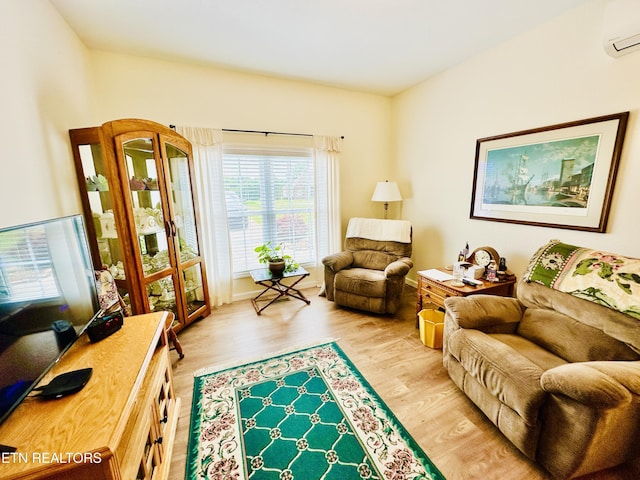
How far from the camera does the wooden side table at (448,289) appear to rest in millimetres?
2228

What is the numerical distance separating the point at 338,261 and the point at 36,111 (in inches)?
107

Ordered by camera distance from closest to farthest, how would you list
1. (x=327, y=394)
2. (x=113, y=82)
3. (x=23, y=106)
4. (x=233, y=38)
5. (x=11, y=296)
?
(x=11, y=296)
(x=23, y=106)
(x=327, y=394)
(x=233, y=38)
(x=113, y=82)

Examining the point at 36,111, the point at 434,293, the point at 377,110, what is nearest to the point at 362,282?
the point at 434,293

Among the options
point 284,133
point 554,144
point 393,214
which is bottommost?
point 393,214

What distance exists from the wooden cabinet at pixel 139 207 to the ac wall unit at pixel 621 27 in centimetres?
336

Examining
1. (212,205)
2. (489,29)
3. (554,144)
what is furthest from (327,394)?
(489,29)

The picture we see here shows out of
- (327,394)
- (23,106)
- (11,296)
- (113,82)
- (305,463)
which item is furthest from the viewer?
(113,82)

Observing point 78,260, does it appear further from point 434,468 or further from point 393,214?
point 393,214

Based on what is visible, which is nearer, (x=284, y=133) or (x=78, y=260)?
(x=78, y=260)

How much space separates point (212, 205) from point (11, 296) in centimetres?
231

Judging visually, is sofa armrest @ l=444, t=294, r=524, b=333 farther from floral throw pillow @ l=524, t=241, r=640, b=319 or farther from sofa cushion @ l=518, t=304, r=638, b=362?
floral throw pillow @ l=524, t=241, r=640, b=319

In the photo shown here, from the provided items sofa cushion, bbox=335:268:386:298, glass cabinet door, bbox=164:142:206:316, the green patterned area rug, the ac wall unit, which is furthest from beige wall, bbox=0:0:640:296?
the green patterned area rug

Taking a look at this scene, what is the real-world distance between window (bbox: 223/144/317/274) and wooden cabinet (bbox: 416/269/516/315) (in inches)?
66.9

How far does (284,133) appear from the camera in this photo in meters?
3.31
